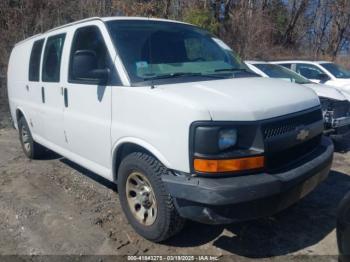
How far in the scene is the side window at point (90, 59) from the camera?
363 centimetres

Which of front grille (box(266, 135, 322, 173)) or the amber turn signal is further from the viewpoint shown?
front grille (box(266, 135, 322, 173))

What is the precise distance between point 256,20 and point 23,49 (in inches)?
673

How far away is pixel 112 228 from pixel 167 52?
6.37 ft

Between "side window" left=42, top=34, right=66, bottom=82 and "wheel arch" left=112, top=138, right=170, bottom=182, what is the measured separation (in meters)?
1.52

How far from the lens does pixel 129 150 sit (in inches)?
143

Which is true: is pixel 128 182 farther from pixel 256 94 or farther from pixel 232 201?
pixel 256 94

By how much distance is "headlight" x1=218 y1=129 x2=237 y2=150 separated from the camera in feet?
9.44

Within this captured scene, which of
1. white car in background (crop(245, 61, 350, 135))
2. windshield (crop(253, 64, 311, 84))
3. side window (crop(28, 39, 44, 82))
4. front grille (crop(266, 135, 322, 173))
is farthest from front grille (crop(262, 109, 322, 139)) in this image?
windshield (crop(253, 64, 311, 84))

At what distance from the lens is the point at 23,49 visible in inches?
246

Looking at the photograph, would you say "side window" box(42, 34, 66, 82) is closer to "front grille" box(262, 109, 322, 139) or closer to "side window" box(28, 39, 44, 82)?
"side window" box(28, 39, 44, 82)

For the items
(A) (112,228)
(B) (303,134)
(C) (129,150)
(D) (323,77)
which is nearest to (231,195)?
(B) (303,134)

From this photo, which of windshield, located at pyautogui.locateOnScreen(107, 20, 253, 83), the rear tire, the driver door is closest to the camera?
windshield, located at pyautogui.locateOnScreen(107, 20, 253, 83)

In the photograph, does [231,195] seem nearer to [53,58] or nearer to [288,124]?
[288,124]

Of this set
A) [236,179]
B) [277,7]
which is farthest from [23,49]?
[277,7]
